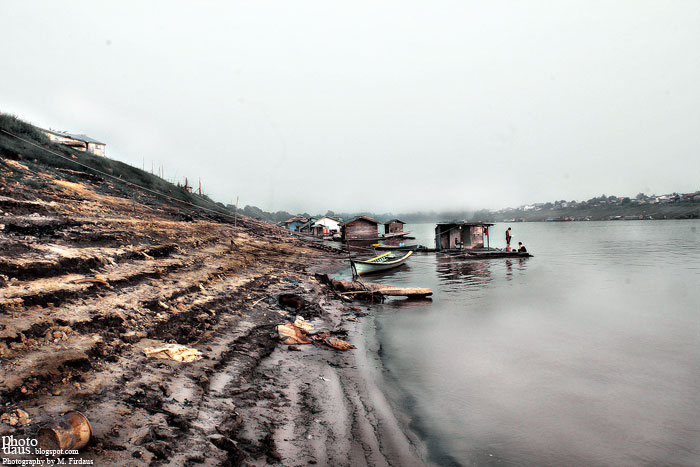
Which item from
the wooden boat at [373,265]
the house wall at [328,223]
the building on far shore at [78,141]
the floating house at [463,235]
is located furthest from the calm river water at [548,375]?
the house wall at [328,223]

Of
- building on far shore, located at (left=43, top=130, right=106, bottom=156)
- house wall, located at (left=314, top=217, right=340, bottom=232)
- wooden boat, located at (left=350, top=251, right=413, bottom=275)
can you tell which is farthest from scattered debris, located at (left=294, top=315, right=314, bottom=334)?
house wall, located at (left=314, top=217, right=340, bottom=232)

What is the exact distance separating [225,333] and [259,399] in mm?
3346

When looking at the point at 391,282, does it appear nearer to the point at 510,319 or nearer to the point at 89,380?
the point at 510,319

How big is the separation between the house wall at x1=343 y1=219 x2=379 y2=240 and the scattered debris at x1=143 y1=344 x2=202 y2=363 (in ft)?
149

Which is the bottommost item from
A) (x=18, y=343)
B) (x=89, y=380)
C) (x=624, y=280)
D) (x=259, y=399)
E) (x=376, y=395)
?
(x=624, y=280)

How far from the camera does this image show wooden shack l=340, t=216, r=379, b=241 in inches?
2085

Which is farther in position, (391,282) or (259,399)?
(391,282)

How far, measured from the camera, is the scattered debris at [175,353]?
6.79 meters

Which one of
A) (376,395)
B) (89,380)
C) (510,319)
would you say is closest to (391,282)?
(510,319)

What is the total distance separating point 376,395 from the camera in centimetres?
805

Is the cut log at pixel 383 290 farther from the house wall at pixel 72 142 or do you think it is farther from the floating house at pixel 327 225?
the floating house at pixel 327 225

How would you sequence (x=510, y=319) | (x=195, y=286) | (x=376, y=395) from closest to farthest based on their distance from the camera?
(x=376, y=395)
(x=195, y=286)
(x=510, y=319)

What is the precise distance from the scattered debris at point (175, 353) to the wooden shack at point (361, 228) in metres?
45.3

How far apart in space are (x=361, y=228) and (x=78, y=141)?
47873 mm
